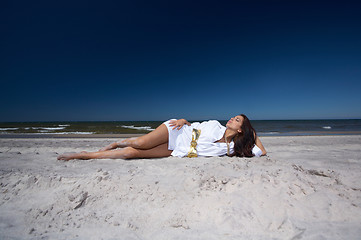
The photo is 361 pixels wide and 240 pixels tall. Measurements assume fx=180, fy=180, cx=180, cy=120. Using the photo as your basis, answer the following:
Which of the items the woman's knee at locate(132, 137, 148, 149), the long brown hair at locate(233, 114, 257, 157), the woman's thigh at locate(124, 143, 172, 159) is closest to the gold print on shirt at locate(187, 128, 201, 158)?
the woman's thigh at locate(124, 143, 172, 159)

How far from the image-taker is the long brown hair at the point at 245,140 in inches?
140

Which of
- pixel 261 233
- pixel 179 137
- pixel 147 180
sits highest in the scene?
pixel 179 137

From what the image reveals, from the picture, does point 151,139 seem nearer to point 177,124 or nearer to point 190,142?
point 177,124

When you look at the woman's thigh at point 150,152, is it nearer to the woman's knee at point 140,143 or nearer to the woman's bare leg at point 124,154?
the woman's bare leg at point 124,154

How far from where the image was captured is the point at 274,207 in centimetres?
174

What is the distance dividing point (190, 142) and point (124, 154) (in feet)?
4.42

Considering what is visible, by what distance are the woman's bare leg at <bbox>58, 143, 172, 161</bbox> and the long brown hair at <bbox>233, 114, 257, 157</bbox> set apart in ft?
4.86

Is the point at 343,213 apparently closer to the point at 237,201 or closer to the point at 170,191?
the point at 237,201

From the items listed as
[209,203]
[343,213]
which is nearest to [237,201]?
[209,203]

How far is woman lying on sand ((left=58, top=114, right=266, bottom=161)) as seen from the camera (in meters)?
3.55

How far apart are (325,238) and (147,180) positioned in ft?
6.06

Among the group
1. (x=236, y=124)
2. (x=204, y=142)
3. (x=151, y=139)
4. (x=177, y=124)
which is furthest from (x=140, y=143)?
(x=236, y=124)

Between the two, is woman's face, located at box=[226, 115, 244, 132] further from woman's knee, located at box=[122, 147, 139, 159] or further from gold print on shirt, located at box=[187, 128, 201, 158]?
woman's knee, located at box=[122, 147, 139, 159]

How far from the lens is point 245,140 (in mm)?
3648
